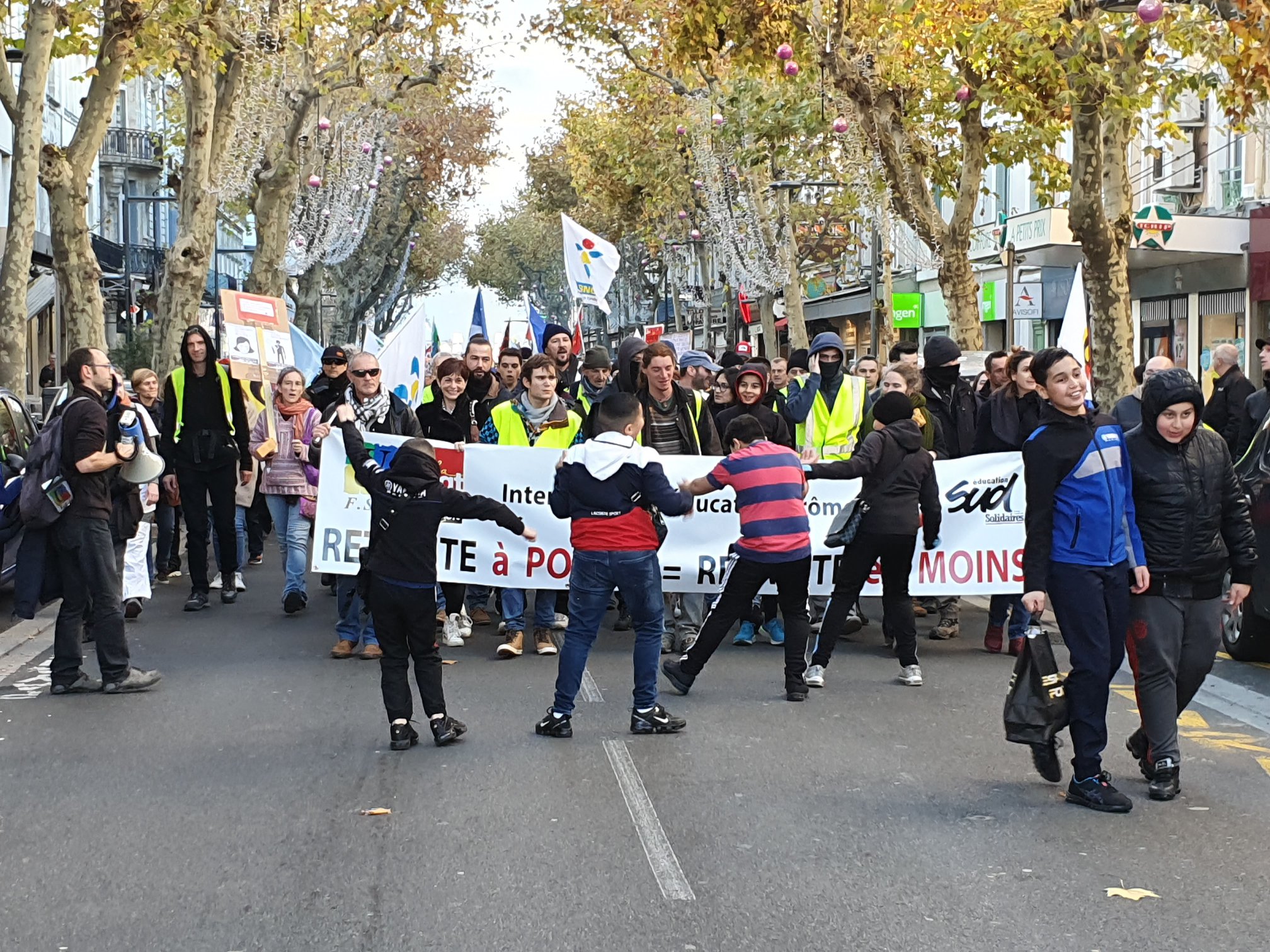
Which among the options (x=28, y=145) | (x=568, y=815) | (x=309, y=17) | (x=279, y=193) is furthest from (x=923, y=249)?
(x=568, y=815)

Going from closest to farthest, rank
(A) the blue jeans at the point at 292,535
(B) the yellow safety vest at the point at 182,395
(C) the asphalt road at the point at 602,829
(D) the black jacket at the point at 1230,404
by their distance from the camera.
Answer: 1. (C) the asphalt road at the point at 602,829
2. (A) the blue jeans at the point at 292,535
3. (B) the yellow safety vest at the point at 182,395
4. (D) the black jacket at the point at 1230,404

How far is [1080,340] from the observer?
12.5 metres

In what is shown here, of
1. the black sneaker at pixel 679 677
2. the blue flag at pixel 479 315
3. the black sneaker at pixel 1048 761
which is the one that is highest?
the blue flag at pixel 479 315

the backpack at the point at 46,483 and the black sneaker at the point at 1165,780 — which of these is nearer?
the black sneaker at the point at 1165,780

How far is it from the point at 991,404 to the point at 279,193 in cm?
1998

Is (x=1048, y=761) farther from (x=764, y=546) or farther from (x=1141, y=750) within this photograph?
(x=764, y=546)

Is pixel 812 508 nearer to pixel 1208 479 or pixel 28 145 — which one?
pixel 1208 479

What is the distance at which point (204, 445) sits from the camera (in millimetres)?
12961

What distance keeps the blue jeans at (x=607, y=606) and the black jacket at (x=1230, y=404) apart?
7426mm

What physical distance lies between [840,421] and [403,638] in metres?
4.68

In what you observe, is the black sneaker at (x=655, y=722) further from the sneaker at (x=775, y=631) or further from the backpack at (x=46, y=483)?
the backpack at (x=46, y=483)

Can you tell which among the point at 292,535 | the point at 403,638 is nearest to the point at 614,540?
the point at 403,638

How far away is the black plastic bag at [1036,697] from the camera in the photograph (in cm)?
679

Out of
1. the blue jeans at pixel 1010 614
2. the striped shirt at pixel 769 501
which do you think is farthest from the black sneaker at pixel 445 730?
the blue jeans at pixel 1010 614
